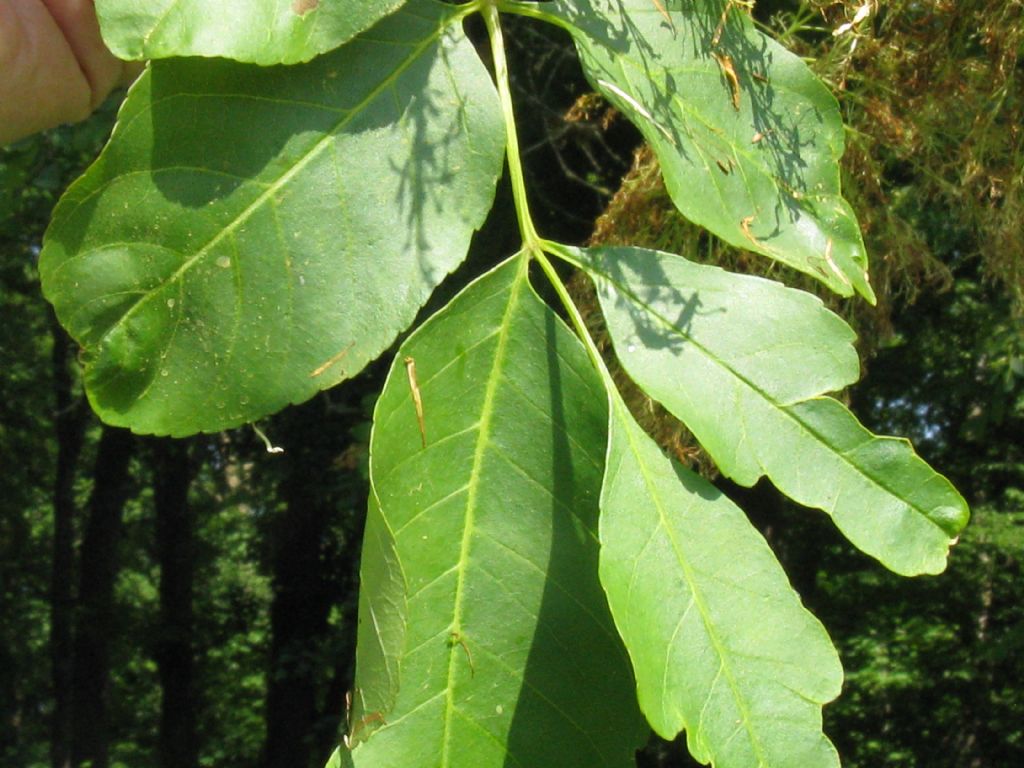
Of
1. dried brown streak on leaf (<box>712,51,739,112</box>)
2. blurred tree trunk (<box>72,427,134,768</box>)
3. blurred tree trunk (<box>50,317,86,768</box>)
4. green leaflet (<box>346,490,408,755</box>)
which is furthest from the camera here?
blurred tree trunk (<box>50,317,86,768</box>)

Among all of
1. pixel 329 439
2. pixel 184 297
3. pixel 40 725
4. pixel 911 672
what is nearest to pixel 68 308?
pixel 184 297

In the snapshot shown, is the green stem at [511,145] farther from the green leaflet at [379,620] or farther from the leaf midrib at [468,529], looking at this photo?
the green leaflet at [379,620]

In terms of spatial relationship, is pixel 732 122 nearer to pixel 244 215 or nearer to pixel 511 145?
pixel 511 145

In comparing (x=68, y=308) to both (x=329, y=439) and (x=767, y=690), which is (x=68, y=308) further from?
(x=329, y=439)

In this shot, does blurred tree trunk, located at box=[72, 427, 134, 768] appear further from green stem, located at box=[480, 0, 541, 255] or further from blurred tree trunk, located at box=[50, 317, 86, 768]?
green stem, located at box=[480, 0, 541, 255]

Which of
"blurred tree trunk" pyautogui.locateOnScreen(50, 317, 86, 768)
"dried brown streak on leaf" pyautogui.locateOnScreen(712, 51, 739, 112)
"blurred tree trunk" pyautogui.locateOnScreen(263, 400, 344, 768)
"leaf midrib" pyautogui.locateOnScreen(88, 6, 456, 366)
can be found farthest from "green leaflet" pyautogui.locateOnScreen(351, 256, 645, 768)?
"blurred tree trunk" pyautogui.locateOnScreen(50, 317, 86, 768)

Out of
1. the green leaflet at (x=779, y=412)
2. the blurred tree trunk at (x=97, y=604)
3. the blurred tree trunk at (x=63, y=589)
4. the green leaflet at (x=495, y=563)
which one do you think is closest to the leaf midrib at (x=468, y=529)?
the green leaflet at (x=495, y=563)

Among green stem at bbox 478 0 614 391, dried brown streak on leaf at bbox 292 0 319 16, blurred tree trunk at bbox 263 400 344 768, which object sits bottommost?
blurred tree trunk at bbox 263 400 344 768
